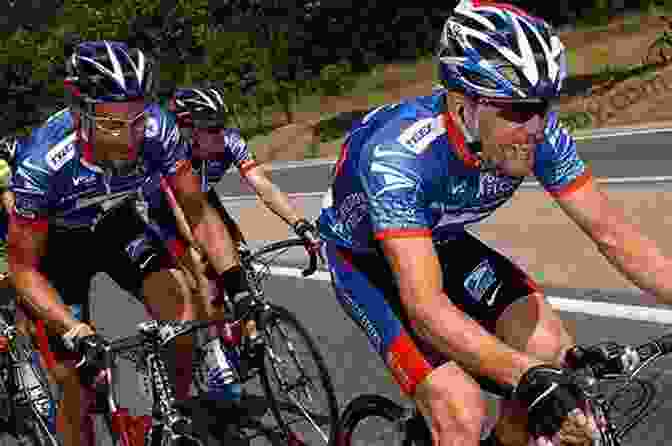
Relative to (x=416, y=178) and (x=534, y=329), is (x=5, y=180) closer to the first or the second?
(x=416, y=178)

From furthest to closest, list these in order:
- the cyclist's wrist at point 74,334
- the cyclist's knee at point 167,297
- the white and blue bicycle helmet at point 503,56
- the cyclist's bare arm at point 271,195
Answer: the cyclist's bare arm at point 271,195 → the cyclist's knee at point 167,297 → the cyclist's wrist at point 74,334 → the white and blue bicycle helmet at point 503,56

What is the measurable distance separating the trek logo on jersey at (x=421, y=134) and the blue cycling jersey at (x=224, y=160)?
9.13 ft

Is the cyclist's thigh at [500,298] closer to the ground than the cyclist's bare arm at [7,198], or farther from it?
farther from it

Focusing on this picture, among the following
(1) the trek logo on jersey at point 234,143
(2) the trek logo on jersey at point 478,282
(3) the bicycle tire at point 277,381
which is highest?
(2) the trek logo on jersey at point 478,282

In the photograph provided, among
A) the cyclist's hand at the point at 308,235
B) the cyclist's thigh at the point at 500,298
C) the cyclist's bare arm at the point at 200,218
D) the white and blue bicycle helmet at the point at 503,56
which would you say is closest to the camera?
the white and blue bicycle helmet at the point at 503,56

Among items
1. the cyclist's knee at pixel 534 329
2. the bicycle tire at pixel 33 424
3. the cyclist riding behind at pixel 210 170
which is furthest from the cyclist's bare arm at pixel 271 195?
the cyclist's knee at pixel 534 329

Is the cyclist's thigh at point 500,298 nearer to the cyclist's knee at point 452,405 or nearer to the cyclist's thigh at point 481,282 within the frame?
the cyclist's thigh at point 481,282

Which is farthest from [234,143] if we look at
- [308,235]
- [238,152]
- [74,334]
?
[74,334]

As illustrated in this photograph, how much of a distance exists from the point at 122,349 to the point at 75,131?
110 centimetres

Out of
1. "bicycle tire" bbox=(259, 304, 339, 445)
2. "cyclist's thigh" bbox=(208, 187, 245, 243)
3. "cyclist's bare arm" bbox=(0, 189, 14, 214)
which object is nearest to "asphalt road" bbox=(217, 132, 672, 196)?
"cyclist's thigh" bbox=(208, 187, 245, 243)

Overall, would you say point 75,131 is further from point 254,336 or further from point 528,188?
point 528,188

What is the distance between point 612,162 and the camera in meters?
14.1

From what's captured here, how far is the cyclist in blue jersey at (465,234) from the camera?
2.70m

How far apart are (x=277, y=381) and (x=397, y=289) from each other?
6.03 feet
